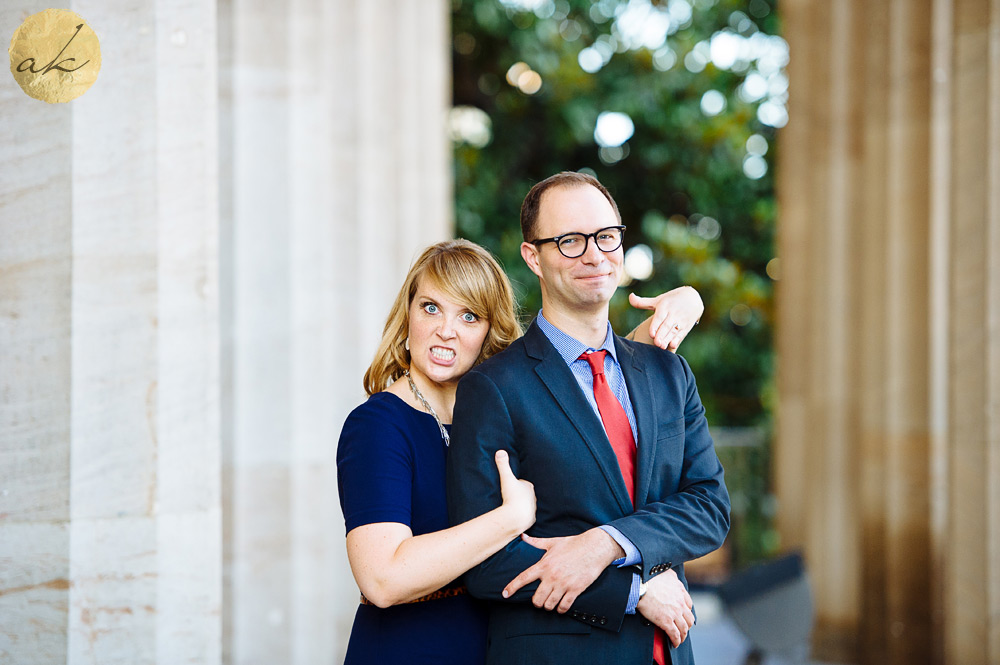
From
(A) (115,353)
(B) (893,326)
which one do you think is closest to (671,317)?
(A) (115,353)

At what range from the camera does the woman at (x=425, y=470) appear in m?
2.12

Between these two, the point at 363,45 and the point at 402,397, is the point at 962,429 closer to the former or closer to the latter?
the point at 402,397

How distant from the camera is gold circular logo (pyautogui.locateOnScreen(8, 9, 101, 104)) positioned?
2.21 m

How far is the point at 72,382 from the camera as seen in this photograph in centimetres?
222

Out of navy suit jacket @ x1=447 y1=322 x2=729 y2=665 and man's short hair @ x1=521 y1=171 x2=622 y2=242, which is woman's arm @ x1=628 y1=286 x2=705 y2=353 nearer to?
navy suit jacket @ x1=447 y1=322 x2=729 y2=665

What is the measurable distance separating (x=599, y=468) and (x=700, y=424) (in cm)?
38

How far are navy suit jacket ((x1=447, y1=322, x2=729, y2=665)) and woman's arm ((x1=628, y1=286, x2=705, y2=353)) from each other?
0.23 m

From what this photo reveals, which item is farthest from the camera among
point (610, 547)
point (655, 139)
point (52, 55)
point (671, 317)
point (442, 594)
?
point (655, 139)

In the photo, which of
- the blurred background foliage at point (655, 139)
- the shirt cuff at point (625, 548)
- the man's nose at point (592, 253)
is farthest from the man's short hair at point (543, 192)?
the blurred background foliage at point (655, 139)

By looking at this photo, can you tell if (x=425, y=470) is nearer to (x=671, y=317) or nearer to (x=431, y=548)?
(x=431, y=548)

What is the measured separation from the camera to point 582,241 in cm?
224

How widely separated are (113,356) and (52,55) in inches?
30.0

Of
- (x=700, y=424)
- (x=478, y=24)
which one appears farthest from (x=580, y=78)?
(x=700, y=424)

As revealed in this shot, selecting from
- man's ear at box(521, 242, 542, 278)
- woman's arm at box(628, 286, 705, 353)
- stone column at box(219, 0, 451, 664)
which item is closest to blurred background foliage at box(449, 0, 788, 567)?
stone column at box(219, 0, 451, 664)
